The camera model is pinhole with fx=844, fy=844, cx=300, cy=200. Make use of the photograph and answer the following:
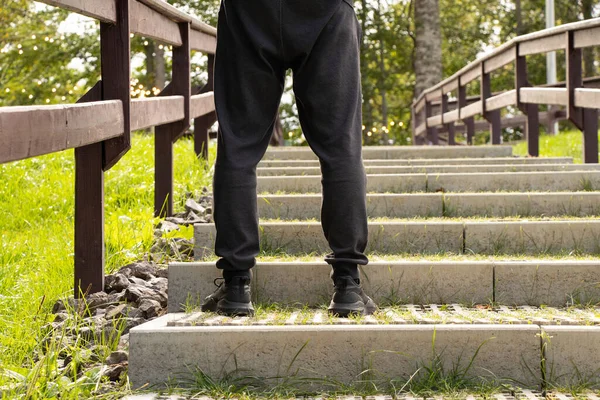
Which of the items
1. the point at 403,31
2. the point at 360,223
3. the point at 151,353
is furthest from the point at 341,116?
the point at 403,31

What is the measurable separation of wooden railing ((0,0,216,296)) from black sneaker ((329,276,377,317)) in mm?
1069

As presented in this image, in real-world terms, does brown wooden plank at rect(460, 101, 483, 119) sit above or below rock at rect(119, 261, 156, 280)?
above

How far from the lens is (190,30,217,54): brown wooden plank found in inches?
238

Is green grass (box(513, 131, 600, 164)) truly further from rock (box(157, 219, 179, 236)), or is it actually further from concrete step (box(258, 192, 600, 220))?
rock (box(157, 219, 179, 236))

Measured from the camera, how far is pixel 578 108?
639 centimetres

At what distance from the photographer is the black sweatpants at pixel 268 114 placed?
10.6ft

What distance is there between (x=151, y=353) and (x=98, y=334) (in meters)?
0.51

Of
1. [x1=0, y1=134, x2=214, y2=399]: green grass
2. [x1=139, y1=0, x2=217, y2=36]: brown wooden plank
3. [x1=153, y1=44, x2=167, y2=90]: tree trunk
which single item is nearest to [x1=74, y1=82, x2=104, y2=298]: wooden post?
[x1=0, y1=134, x2=214, y2=399]: green grass

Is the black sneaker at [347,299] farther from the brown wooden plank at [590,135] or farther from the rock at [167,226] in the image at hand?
the brown wooden plank at [590,135]

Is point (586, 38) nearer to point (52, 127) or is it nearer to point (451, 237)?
point (451, 237)

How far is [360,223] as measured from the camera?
327 centimetres

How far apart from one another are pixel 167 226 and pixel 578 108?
10.9ft

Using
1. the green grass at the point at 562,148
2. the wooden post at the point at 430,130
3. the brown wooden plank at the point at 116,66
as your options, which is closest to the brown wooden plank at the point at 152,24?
the brown wooden plank at the point at 116,66

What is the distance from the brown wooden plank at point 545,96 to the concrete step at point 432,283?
296cm
